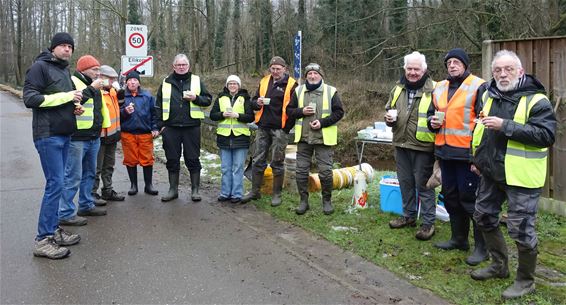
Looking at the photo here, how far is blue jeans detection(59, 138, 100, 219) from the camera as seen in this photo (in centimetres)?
611

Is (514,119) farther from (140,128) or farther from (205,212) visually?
(140,128)

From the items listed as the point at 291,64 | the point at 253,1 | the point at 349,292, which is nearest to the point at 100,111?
the point at 349,292

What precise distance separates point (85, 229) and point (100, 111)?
5.18 ft

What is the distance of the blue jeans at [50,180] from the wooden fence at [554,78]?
228 inches

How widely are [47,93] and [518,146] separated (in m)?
4.55

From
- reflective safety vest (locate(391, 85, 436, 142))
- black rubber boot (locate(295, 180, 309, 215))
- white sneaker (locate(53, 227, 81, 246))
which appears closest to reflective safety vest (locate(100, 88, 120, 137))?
white sneaker (locate(53, 227, 81, 246))

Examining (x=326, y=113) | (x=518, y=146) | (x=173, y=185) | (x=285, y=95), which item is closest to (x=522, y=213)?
(x=518, y=146)

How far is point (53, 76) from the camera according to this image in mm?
5184

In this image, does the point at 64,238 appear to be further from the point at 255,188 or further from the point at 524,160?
the point at 524,160

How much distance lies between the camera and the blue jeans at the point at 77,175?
6109mm

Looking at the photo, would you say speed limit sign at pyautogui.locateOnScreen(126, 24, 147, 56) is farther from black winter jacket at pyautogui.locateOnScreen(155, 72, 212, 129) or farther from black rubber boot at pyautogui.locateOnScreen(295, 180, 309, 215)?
black rubber boot at pyautogui.locateOnScreen(295, 180, 309, 215)

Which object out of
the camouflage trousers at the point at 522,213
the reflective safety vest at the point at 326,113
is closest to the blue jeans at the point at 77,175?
the reflective safety vest at the point at 326,113

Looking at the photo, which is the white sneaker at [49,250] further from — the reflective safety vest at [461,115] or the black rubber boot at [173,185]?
the reflective safety vest at [461,115]

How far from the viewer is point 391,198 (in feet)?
21.4
